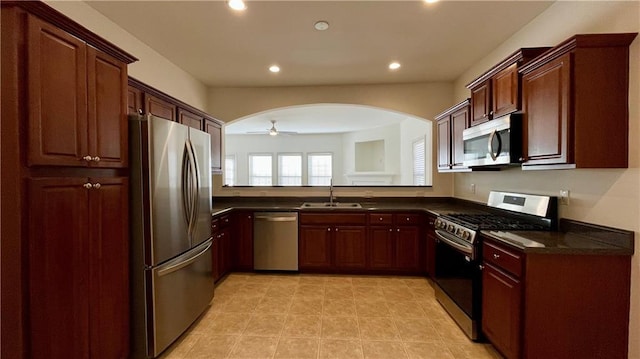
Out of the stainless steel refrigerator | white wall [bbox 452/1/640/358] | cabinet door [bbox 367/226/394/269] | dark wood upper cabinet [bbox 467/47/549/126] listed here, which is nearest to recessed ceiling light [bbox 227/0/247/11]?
the stainless steel refrigerator

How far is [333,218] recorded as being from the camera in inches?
151

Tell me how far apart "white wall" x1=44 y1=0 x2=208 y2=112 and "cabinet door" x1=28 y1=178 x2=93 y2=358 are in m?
1.52

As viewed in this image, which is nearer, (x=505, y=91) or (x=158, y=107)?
(x=505, y=91)

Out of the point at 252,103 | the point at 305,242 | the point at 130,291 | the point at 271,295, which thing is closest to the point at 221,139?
the point at 252,103

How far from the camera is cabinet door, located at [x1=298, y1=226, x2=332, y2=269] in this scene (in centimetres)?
385

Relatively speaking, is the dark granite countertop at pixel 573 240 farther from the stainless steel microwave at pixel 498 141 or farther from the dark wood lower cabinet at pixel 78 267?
the dark wood lower cabinet at pixel 78 267

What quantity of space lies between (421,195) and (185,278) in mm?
3359

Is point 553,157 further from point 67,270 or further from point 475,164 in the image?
point 67,270

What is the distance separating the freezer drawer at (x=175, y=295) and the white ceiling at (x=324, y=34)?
2.04 m

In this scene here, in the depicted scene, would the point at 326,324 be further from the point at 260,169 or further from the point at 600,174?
the point at 260,169

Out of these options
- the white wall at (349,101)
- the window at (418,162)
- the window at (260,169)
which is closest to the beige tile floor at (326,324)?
the white wall at (349,101)

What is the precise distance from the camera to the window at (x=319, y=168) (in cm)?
1024

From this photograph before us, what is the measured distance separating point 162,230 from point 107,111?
87 centimetres

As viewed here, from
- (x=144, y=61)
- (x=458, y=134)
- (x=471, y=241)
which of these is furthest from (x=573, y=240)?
(x=144, y=61)
